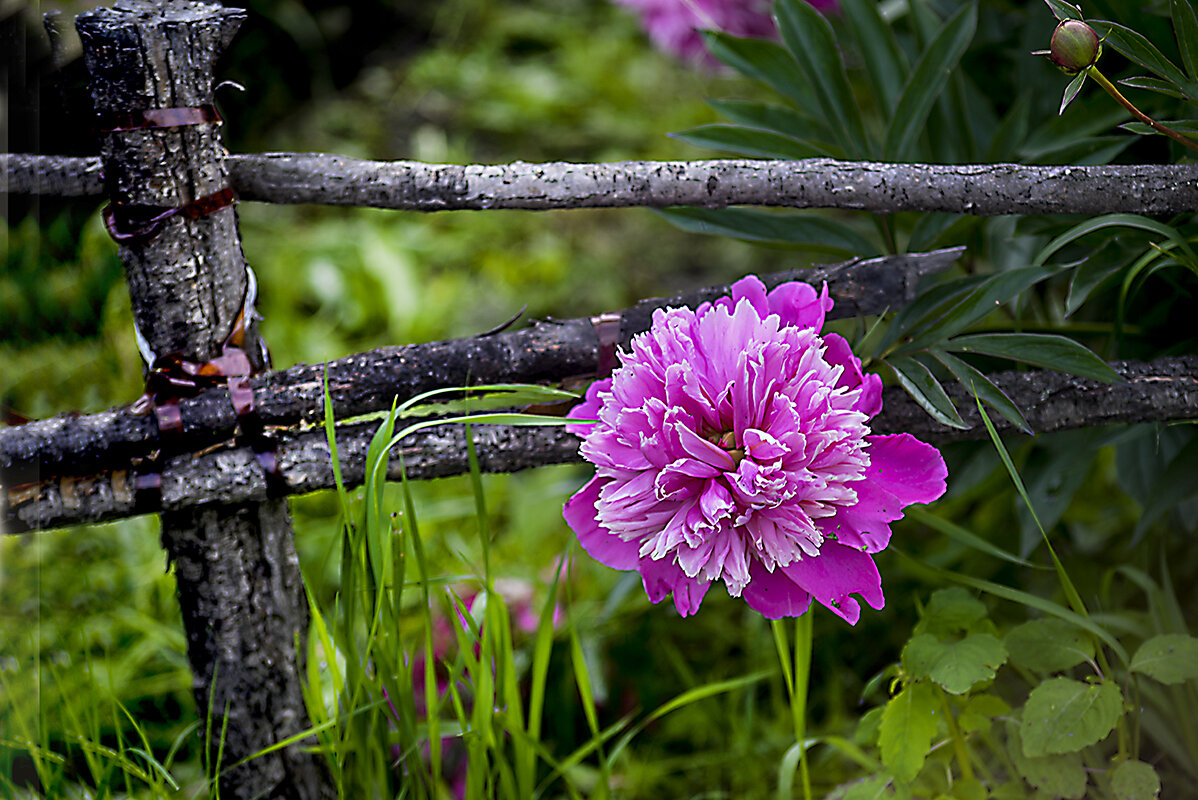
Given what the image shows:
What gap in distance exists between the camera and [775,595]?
56 cm

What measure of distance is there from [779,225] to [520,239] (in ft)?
4.52

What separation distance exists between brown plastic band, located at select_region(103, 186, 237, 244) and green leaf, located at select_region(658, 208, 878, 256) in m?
0.38

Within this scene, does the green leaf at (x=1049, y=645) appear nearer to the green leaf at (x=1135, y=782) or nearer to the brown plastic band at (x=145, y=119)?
the green leaf at (x=1135, y=782)

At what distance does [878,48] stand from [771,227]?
0.90 feet

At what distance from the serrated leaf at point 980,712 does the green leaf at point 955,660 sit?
5cm

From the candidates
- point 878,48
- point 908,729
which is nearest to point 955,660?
point 908,729

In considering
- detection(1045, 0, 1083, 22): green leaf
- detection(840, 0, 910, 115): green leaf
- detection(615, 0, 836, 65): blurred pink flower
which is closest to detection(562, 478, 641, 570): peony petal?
detection(1045, 0, 1083, 22): green leaf

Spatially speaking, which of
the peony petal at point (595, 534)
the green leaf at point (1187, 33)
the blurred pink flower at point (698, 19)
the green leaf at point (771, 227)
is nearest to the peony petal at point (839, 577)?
the peony petal at point (595, 534)

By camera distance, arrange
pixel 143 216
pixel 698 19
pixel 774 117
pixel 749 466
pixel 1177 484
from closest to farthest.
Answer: pixel 749 466, pixel 143 216, pixel 1177 484, pixel 774 117, pixel 698 19

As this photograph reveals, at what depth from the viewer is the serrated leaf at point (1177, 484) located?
2.43 ft

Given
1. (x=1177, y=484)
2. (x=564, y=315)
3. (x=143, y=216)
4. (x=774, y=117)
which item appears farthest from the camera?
(x=564, y=315)

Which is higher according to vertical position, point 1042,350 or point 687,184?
point 687,184

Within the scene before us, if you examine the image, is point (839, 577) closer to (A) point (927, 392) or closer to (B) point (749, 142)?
(A) point (927, 392)

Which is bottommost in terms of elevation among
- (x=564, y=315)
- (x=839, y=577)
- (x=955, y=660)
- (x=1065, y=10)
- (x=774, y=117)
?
(x=564, y=315)
